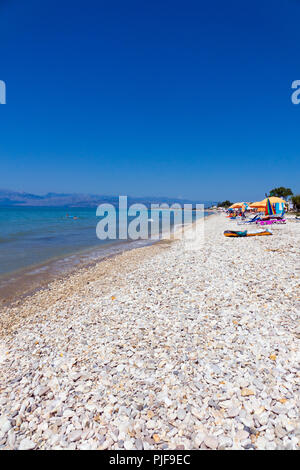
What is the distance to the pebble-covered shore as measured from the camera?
9.99ft

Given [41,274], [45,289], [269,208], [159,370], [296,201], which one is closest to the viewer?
[159,370]

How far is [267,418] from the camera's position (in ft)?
10.0

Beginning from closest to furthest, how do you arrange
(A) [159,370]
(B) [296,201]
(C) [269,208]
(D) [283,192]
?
(A) [159,370]
(C) [269,208]
(B) [296,201]
(D) [283,192]

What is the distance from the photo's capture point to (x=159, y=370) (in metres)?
4.09

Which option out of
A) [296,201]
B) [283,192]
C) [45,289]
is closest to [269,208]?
[45,289]

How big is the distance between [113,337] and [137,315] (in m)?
1.10

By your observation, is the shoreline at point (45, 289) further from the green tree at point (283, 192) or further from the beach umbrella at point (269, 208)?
the green tree at point (283, 192)

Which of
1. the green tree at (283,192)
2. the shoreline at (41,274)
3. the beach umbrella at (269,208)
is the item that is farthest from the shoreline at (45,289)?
the green tree at (283,192)

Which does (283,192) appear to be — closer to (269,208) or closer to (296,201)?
(296,201)

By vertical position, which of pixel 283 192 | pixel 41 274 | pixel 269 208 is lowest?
pixel 41 274

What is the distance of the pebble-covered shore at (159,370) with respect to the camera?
3.04 m

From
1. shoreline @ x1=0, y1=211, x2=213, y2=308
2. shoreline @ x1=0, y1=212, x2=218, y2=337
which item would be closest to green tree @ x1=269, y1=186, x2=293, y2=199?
shoreline @ x1=0, y1=211, x2=213, y2=308
